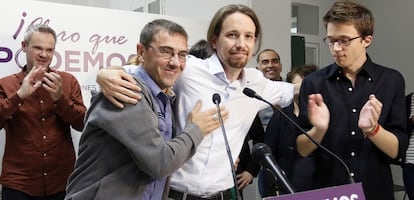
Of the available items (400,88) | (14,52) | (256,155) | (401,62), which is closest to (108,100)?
(256,155)

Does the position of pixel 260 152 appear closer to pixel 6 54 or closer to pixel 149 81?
pixel 149 81

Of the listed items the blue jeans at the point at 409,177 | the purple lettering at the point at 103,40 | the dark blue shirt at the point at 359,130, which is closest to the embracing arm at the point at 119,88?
the dark blue shirt at the point at 359,130

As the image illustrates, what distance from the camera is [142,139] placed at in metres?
1.25

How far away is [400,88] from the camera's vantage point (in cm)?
177

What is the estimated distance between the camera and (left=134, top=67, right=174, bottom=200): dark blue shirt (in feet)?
4.59

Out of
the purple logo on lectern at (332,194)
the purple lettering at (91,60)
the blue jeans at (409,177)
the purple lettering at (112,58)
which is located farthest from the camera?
the purple lettering at (112,58)

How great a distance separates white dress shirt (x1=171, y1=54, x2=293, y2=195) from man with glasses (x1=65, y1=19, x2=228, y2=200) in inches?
8.2

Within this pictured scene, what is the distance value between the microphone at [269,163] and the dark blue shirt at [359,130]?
0.54 m

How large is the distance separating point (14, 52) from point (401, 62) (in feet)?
12.8

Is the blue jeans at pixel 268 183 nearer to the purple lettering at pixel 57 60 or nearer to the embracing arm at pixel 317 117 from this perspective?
the embracing arm at pixel 317 117

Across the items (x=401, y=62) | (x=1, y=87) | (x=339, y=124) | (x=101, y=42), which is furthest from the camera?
(x=401, y=62)

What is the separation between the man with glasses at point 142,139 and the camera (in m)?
1.26

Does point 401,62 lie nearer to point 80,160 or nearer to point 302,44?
point 302,44

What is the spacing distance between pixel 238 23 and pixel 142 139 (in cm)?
69
